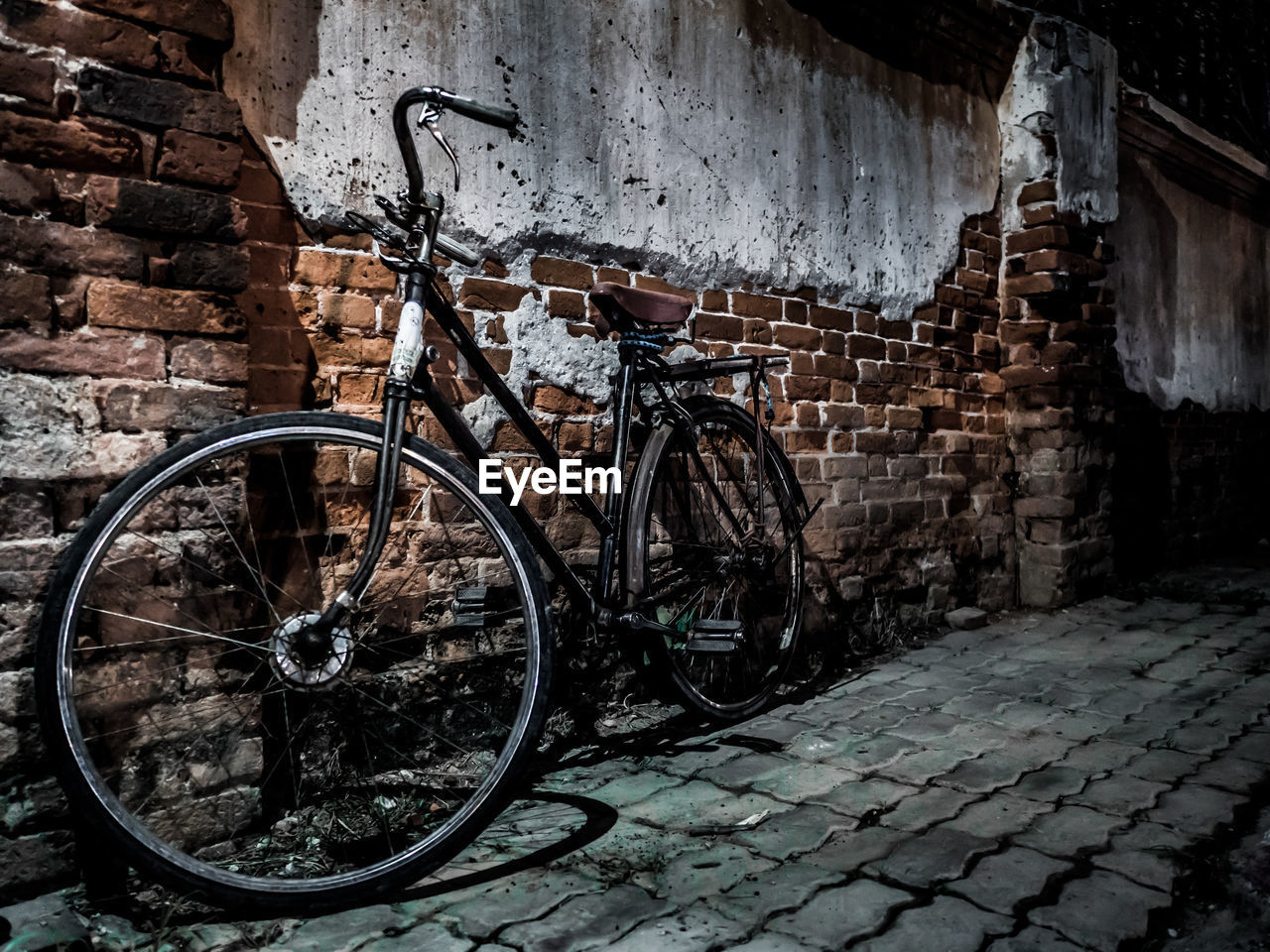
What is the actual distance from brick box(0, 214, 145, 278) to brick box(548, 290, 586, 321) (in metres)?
1.23

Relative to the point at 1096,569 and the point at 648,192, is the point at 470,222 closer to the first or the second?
the point at 648,192

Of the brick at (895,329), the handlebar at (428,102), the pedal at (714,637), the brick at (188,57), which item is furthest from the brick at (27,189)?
the brick at (895,329)

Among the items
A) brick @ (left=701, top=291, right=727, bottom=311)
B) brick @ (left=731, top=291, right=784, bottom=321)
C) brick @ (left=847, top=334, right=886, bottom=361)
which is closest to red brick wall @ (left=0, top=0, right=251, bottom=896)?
brick @ (left=701, top=291, right=727, bottom=311)

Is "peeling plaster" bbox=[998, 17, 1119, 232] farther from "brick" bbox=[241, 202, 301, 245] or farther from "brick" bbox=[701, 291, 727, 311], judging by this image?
"brick" bbox=[241, 202, 301, 245]

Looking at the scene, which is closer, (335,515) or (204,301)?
(204,301)

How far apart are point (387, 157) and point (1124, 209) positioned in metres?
4.98

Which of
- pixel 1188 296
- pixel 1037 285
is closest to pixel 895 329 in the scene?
pixel 1037 285

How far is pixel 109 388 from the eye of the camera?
5.92 ft

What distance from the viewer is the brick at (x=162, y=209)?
1.79 meters

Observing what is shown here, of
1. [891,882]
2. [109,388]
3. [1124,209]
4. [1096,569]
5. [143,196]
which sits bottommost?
[891,882]

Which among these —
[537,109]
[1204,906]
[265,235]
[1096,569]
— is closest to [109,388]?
[265,235]

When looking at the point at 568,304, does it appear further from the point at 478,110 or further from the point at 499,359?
the point at 478,110

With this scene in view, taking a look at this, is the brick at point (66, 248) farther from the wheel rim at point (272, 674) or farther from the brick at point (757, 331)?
the brick at point (757, 331)

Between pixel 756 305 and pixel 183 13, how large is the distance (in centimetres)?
219
